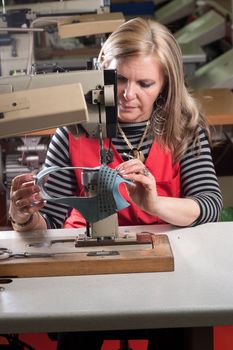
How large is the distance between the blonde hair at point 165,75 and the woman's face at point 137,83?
18 mm

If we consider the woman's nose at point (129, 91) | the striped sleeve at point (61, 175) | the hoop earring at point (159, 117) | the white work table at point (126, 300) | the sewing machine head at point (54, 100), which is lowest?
the white work table at point (126, 300)

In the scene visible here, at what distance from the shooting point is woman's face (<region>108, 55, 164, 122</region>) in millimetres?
1711

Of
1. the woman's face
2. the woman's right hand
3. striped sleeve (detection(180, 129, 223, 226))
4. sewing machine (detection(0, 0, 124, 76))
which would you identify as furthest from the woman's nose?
sewing machine (detection(0, 0, 124, 76))

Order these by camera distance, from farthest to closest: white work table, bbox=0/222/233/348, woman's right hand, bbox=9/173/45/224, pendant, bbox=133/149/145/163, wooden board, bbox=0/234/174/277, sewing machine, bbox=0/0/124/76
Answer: sewing machine, bbox=0/0/124/76
pendant, bbox=133/149/145/163
woman's right hand, bbox=9/173/45/224
wooden board, bbox=0/234/174/277
white work table, bbox=0/222/233/348

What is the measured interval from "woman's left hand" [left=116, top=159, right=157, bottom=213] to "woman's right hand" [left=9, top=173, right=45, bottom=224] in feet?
0.74

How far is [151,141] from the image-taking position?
6.03ft

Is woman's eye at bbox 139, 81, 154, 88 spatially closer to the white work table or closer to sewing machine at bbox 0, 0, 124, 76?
the white work table

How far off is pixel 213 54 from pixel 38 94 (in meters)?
3.49

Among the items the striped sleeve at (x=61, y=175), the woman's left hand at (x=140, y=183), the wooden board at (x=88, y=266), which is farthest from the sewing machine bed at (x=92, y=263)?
the striped sleeve at (x=61, y=175)

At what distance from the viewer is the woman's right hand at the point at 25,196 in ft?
5.22

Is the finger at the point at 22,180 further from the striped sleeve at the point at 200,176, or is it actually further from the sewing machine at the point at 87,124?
the striped sleeve at the point at 200,176

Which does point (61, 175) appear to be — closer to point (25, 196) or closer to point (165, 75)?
point (25, 196)

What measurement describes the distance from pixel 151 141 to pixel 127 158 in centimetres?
8

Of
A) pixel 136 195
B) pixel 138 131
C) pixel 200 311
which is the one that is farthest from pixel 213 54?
pixel 200 311
